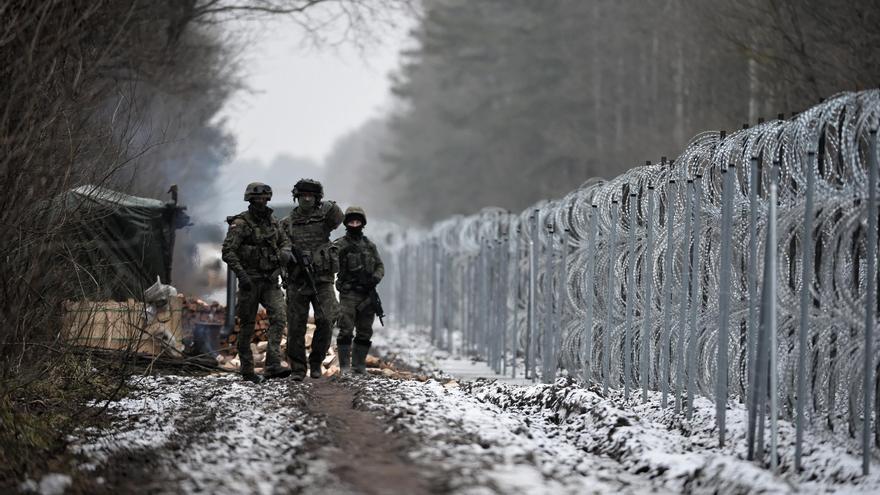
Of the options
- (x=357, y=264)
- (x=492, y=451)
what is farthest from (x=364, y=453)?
(x=357, y=264)

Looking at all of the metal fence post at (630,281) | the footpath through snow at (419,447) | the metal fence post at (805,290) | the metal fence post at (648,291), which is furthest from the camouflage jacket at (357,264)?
the metal fence post at (805,290)

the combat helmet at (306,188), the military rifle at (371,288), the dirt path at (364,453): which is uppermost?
the combat helmet at (306,188)

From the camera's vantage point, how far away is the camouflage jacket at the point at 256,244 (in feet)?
43.4

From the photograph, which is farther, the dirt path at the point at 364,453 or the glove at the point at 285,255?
the glove at the point at 285,255

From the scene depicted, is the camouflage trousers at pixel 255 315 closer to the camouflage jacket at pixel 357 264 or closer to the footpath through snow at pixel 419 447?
the camouflage jacket at pixel 357 264

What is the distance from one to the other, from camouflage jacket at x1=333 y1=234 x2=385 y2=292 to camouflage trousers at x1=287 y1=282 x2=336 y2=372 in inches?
18.5

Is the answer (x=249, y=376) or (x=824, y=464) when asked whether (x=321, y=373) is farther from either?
(x=824, y=464)

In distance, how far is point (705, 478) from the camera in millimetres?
8258

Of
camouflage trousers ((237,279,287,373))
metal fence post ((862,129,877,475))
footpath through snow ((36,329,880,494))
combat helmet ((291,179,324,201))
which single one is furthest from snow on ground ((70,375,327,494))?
metal fence post ((862,129,877,475))

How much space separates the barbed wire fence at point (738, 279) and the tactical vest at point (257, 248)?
9.42 ft

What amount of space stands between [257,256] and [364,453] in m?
5.02

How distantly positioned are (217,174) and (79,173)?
32667 millimetres

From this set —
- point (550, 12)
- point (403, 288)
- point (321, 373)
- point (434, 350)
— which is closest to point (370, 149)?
point (550, 12)

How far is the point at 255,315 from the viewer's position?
533 inches
